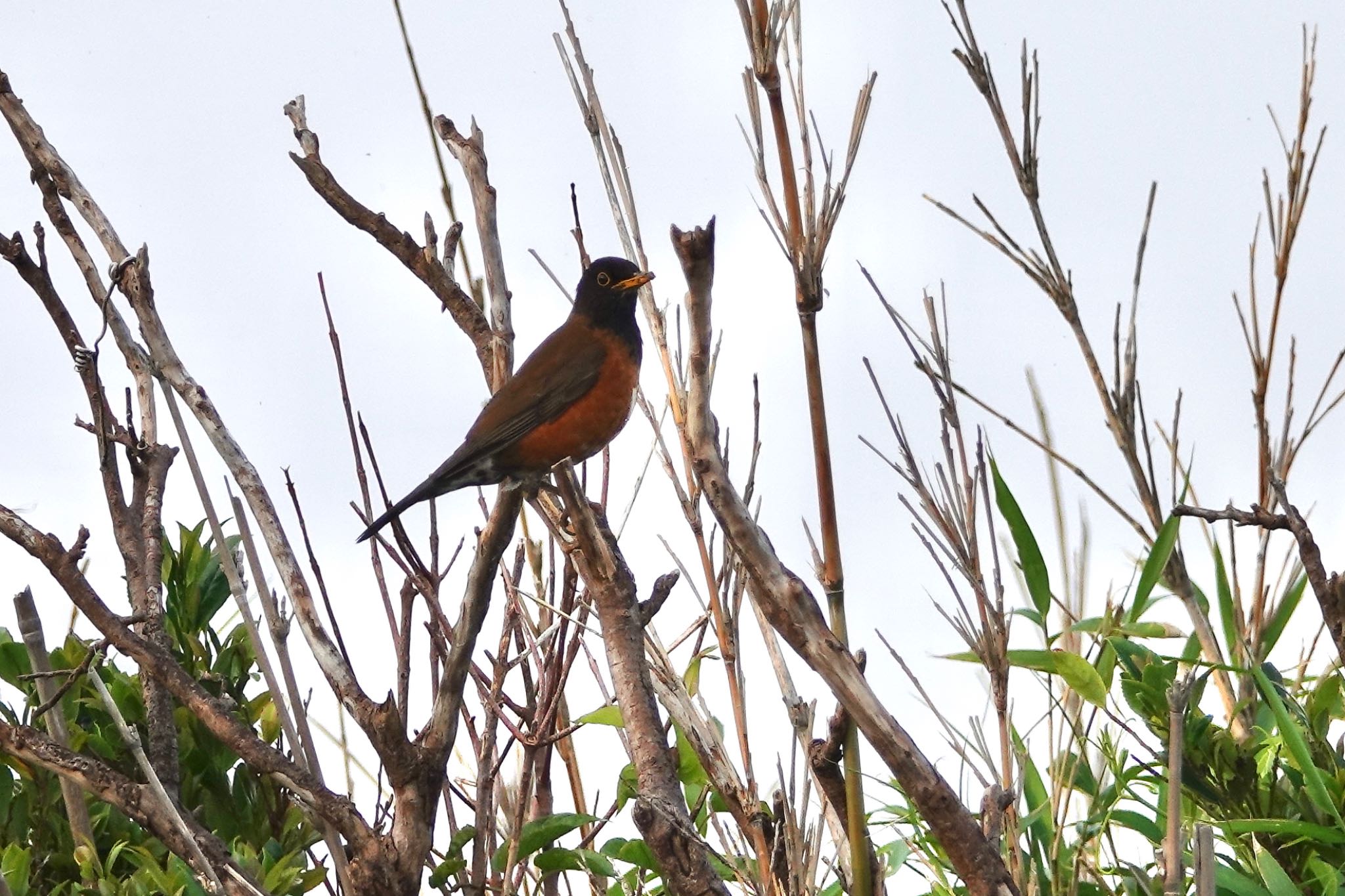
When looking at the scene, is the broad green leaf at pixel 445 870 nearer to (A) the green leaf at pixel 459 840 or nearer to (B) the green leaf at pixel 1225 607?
(A) the green leaf at pixel 459 840

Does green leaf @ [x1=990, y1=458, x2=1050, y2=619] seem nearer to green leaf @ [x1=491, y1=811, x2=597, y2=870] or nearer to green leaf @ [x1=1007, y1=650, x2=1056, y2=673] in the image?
green leaf @ [x1=1007, y1=650, x2=1056, y2=673]

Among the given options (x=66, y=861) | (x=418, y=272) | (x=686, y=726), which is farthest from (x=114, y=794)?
(x=418, y=272)

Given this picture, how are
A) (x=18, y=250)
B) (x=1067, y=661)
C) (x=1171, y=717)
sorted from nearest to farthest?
(x=1171, y=717)
(x=1067, y=661)
(x=18, y=250)

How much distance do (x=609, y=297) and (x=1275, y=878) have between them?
8.49 ft

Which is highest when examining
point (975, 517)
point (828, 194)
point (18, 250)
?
point (18, 250)

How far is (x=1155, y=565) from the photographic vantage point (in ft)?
7.82

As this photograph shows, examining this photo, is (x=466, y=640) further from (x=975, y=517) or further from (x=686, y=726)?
(x=975, y=517)

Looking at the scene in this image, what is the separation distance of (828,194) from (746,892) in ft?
3.56

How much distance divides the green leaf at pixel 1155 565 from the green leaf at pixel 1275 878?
0.44 meters

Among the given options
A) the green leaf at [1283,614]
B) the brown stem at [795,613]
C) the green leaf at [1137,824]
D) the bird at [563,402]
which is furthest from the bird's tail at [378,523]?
the green leaf at [1283,614]

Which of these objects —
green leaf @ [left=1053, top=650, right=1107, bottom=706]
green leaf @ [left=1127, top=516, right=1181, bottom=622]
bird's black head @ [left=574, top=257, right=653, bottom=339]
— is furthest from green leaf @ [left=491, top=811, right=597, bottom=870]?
bird's black head @ [left=574, top=257, right=653, bottom=339]

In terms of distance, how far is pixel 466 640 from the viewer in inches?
92.8

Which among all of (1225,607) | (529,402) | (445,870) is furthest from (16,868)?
(1225,607)

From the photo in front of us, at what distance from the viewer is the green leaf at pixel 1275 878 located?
2.28 m
